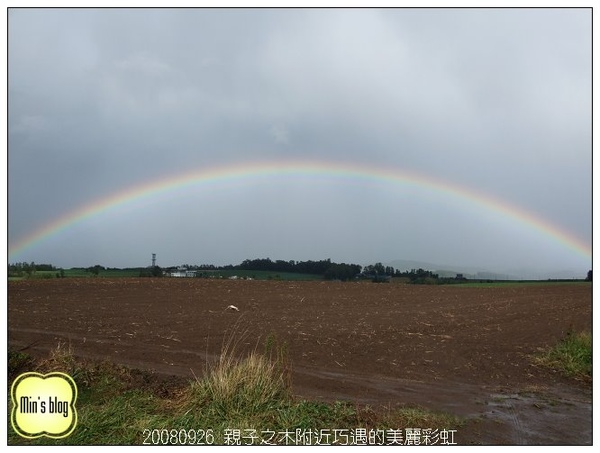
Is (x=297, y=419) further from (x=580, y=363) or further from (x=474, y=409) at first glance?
(x=580, y=363)

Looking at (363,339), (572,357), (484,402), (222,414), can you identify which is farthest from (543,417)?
(363,339)

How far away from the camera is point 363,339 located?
1153 cm

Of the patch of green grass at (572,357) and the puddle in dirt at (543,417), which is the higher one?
the patch of green grass at (572,357)

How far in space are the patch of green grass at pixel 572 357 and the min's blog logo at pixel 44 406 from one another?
825cm

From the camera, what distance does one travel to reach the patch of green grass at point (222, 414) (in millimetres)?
5695

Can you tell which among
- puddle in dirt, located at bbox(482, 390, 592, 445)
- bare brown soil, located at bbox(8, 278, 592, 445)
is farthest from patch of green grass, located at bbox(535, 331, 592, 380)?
puddle in dirt, located at bbox(482, 390, 592, 445)

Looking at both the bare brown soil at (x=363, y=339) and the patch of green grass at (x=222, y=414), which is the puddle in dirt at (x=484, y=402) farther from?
the patch of green grass at (x=222, y=414)

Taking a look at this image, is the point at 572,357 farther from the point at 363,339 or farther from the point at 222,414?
the point at 222,414

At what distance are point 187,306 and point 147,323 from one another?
3618mm

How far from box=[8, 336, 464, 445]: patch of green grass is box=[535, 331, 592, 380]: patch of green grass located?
14.0 ft

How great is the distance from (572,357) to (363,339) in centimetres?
403

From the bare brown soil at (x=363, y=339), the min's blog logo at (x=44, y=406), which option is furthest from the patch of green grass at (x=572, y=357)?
the min's blog logo at (x=44, y=406)
